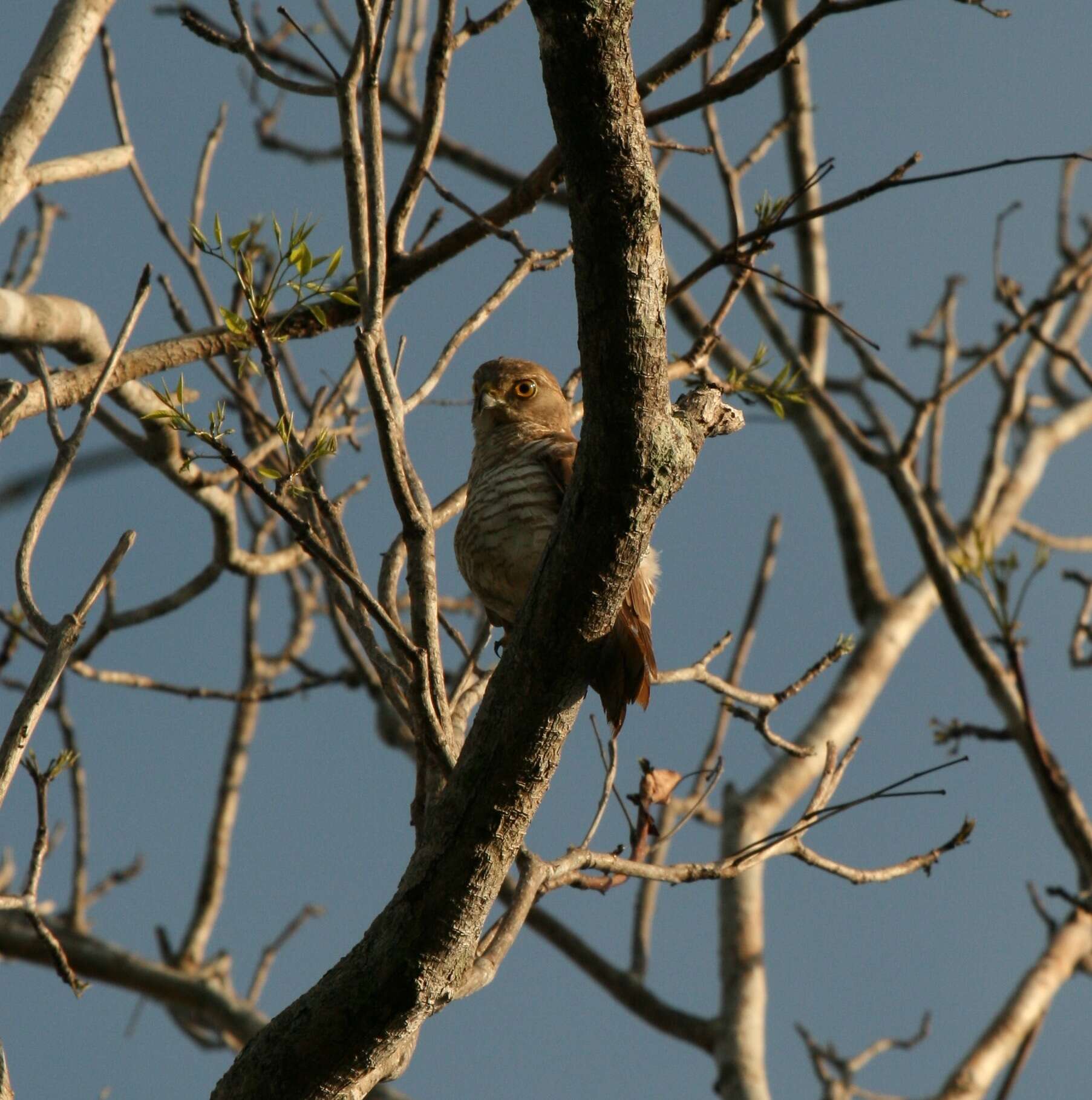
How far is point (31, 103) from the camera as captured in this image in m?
4.16

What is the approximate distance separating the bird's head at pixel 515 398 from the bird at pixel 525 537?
87mm

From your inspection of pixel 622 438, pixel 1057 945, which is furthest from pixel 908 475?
pixel 622 438

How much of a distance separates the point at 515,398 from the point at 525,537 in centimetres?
149

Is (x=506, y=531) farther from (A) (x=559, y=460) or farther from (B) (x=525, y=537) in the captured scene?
(A) (x=559, y=460)

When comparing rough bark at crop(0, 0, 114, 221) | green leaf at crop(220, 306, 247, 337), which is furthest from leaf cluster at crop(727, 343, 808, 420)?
rough bark at crop(0, 0, 114, 221)

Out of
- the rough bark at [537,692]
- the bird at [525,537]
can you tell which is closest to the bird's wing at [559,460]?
the bird at [525,537]

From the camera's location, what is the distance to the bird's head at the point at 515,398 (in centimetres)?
548

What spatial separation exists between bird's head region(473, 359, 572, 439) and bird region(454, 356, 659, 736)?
87mm

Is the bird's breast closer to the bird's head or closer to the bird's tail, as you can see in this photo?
the bird's tail

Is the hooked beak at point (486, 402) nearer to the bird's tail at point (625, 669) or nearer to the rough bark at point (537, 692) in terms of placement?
the bird's tail at point (625, 669)

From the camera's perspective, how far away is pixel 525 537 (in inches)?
168

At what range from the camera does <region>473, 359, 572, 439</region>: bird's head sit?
5477 millimetres

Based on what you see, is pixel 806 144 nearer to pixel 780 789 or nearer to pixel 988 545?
pixel 988 545

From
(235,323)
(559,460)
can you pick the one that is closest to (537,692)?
(235,323)
